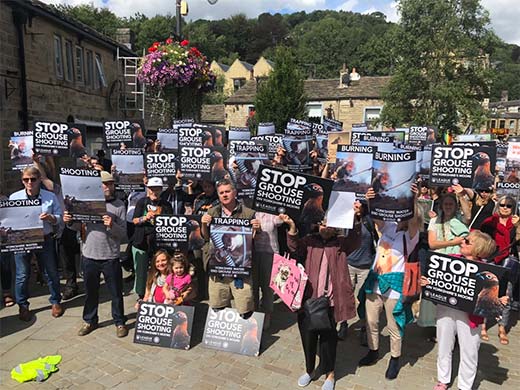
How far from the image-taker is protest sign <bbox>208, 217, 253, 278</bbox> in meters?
4.88

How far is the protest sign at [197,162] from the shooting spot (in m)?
6.46

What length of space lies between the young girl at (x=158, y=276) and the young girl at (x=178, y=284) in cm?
6

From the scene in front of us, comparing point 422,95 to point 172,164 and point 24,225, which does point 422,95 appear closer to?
point 172,164

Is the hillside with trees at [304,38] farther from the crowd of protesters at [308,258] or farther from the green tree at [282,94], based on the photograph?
the crowd of protesters at [308,258]

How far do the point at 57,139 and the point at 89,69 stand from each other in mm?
10038

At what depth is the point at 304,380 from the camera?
14.6 ft

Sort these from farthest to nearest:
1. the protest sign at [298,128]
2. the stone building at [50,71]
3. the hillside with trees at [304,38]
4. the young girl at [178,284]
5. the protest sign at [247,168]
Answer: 1. the hillside with trees at [304,38]
2. the stone building at [50,71]
3. the protest sign at [298,128]
4. the protest sign at [247,168]
5. the young girl at [178,284]

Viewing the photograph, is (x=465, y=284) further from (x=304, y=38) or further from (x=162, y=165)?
(x=304, y=38)

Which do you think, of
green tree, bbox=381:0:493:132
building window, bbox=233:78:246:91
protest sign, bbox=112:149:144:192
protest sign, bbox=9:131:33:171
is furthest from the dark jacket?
building window, bbox=233:78:246:91

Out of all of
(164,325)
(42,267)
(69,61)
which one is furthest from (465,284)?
(69,61)

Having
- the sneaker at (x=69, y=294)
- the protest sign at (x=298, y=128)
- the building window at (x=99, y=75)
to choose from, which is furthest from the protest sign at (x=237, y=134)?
the building window at (x=99, y=75)

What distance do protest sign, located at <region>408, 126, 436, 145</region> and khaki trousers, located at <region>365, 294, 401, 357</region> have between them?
7640 millimetres

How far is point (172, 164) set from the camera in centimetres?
668

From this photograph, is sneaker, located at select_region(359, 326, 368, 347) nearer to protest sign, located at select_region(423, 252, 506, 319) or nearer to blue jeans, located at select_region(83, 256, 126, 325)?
protest sign, located at select_region(423, 252, 506, 319)
